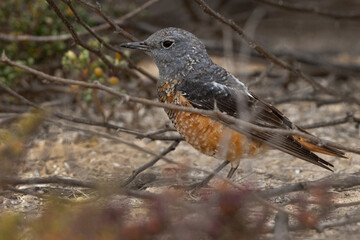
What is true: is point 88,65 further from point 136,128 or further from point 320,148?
point 320,148

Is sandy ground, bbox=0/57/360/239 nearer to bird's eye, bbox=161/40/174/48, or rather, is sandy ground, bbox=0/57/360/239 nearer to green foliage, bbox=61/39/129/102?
green foliage, bbox=61/39/129/102

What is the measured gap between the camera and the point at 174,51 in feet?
16.0

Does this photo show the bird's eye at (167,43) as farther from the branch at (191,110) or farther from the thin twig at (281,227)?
the thin twig at (281,227)

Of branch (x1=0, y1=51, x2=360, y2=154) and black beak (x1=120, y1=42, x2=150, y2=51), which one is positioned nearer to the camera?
branch (x1=0, y1=51, x2=360, y2=154)

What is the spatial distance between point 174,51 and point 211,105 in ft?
2.20

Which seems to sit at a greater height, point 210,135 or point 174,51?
point 174,51

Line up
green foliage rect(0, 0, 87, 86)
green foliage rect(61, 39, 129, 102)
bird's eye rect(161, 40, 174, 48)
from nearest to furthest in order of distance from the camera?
bird's eye rect(161, 40, 174, 48), green foliage rect(61, 39, 129, 102), green foliage rect(0, 0, 87, 86)

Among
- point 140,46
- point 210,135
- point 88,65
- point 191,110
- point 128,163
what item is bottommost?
point 128,163

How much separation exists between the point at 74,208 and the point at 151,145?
8.19 feet

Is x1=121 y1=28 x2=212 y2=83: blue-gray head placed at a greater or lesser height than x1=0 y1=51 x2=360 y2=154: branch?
greater

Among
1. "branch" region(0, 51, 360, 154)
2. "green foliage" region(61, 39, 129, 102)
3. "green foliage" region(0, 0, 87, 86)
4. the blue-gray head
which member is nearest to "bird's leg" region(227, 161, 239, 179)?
the blue-gray head

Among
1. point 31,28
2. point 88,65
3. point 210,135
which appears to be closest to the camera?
point 210,135

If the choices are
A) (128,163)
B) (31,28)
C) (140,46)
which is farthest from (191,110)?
(31,28)

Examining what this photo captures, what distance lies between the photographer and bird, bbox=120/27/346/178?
4344 millimetres
